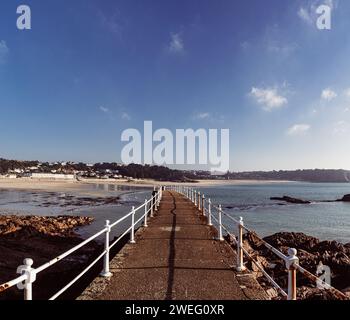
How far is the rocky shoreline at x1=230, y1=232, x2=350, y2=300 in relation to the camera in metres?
10.2

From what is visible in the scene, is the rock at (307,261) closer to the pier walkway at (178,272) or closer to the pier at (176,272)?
the pier at (176,272)

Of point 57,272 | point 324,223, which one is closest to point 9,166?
point 324,223

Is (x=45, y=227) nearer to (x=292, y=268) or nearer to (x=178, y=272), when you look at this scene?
(x=178, y=272)

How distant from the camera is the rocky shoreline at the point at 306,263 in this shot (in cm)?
1023

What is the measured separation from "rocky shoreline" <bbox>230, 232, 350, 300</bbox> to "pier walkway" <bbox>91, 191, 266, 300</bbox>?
1096 millimetres

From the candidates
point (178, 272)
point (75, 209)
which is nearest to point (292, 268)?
point (178, 272)

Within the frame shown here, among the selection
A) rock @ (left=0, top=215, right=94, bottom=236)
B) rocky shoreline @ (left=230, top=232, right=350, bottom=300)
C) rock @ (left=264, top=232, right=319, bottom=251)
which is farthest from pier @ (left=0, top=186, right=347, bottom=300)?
rock @ (left=0, top=215, right=94, bottom=236)

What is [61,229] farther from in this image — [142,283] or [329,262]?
[142,283]

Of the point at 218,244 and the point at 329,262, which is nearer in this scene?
the point at 218,244

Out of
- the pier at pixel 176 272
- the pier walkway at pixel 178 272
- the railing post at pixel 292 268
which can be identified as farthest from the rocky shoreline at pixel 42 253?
the railing post at pixel 292 268

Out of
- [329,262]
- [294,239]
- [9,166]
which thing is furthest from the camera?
[9,166]

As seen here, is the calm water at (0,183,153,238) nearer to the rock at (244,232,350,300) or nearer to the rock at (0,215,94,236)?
the rock at (0,215,94,236)
